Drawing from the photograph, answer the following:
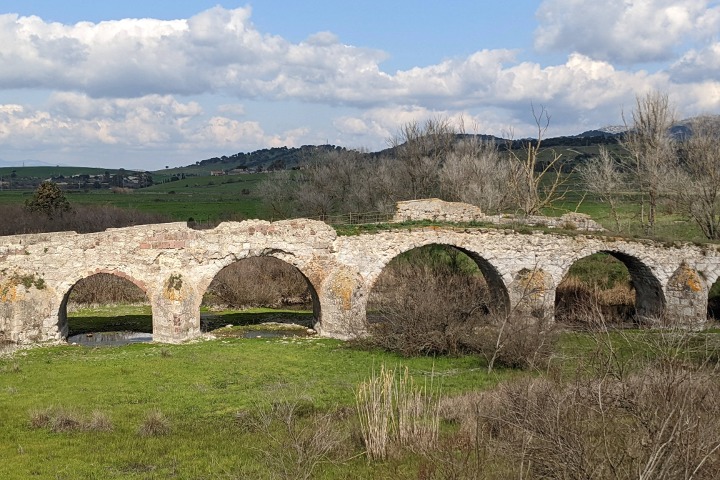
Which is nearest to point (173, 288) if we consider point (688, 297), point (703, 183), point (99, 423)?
point (99, 423)

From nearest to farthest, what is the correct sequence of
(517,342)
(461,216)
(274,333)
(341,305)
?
(517,342) → (341,305) → (274,333) → (461,216)

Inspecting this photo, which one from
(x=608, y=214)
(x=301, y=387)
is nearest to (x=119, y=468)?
(x=301, y=387)

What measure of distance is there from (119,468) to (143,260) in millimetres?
12154

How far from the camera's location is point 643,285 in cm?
2695

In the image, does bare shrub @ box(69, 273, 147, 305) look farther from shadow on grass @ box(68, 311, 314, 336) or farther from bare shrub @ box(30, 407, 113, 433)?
bare shrub @ box(30, 407, 113, 433)

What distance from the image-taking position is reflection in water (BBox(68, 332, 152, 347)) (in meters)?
23.4

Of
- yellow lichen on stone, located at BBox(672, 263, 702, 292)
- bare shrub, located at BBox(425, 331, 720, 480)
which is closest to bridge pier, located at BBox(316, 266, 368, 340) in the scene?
yellow lichen on stone, located at BBox(672, 263, 702, 292)

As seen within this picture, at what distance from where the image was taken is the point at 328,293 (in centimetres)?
2328

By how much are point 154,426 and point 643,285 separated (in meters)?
21.2

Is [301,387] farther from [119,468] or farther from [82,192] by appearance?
[82,192]

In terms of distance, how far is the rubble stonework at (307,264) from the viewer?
21.2m

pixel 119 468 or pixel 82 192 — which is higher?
pixel 82 192

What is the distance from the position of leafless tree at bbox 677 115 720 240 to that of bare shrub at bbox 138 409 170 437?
29.6m

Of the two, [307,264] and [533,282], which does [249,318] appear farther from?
[533,282]
